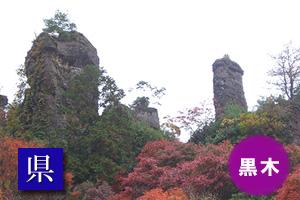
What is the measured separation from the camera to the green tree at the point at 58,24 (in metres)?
24.7

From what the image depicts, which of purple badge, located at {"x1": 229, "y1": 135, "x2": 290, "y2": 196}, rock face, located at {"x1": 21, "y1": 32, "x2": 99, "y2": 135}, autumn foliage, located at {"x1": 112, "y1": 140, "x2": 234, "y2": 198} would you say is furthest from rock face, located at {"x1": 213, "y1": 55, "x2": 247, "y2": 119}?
purple badge, located at {"x1": 229, "y1": 135, "x2": 290, "y2": 196}

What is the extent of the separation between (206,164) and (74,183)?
4.77m

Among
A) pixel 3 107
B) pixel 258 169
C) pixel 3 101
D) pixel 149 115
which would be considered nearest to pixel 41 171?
pixel 258 169

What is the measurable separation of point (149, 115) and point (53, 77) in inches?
291

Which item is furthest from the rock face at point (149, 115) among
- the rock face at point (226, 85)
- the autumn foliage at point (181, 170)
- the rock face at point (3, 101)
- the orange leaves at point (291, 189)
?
the orange leaves at point (291, 189)

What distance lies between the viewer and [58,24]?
24875mm

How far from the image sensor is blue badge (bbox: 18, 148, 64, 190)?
35.2 ft

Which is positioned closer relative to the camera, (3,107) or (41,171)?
(41,171)

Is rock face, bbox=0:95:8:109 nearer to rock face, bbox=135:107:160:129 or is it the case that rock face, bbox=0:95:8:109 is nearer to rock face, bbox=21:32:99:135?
rock face, bbox=21:32:99:135

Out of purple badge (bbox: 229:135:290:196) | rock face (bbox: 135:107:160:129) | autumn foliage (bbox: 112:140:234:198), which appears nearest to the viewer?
purple badge (bbox: 229:135:290:196)

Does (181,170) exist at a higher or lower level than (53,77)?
lower

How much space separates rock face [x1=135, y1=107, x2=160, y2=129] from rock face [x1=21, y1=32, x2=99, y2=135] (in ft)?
14.5

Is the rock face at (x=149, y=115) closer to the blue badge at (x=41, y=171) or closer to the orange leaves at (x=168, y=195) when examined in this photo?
the orange leaves at (x=168, y=195)

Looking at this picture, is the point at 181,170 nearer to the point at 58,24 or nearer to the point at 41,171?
the point at 41,171
